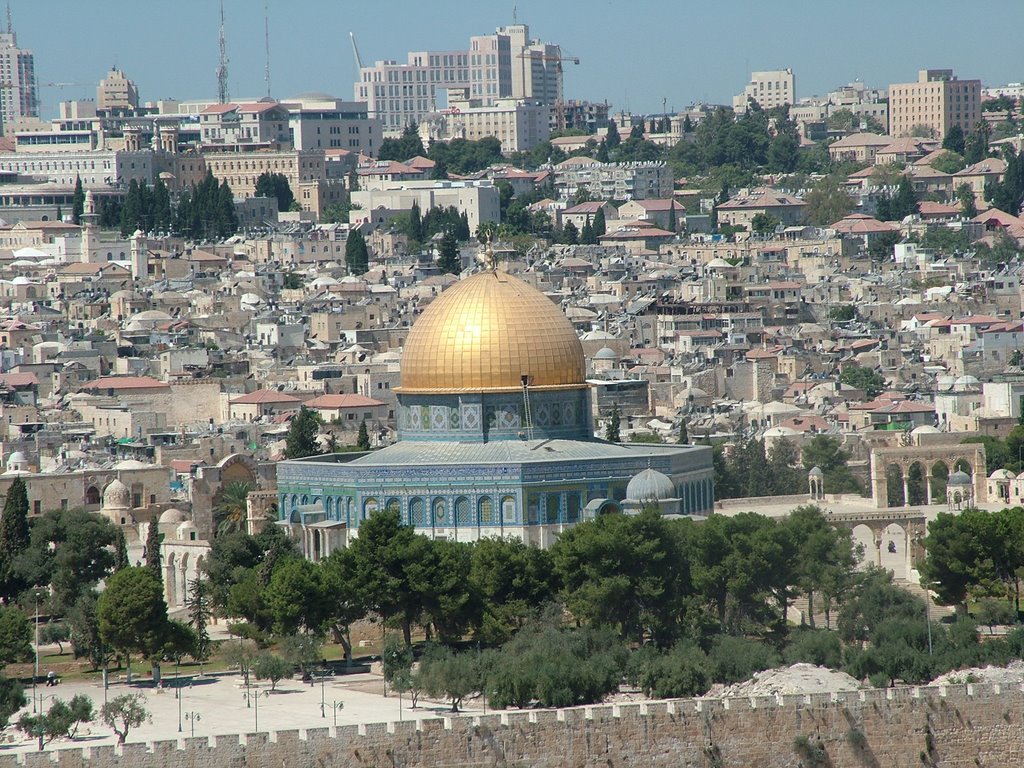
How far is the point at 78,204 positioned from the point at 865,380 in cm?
4904

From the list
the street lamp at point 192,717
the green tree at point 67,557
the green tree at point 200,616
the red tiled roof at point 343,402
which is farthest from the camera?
the red tiled roof at point 343,402

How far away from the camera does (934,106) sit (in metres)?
156

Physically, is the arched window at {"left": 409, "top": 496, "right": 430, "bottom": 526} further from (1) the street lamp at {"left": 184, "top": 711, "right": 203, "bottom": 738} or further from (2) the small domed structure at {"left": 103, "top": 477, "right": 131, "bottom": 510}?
(2) the small domed structure at {"left": 103, "top": 477, "right": 131, "bottom": 510}

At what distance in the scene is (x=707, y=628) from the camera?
38.5m

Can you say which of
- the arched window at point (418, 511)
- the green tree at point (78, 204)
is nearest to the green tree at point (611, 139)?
the green tree at point (78, 204)

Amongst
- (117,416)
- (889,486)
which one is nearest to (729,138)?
(117,416)

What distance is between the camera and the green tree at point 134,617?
126 ft

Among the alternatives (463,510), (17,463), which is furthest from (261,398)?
(463,510)

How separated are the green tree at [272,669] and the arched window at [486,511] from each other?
7.42 m

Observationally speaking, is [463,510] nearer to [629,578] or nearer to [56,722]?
[629,578]

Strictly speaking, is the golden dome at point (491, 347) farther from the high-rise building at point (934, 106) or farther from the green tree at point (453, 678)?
the high-rise building at point (934, 106)

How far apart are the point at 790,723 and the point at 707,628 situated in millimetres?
6411

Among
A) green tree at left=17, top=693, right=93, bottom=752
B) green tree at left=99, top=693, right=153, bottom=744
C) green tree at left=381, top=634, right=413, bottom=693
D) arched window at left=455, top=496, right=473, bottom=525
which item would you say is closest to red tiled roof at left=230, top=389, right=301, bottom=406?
arched window at left=455, top=496, right=473, bottom=525

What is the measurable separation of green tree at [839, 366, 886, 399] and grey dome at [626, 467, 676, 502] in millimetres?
30209
